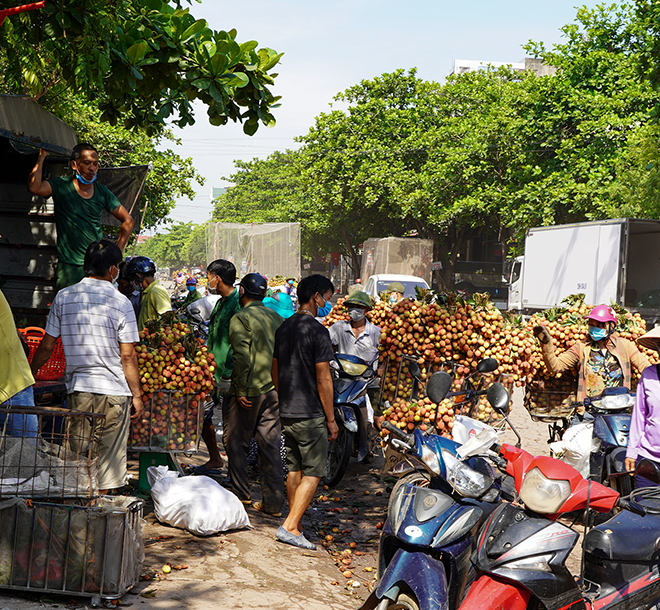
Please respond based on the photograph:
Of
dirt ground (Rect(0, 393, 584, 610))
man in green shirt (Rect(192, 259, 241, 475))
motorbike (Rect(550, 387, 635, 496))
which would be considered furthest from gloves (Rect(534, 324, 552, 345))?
man in green shirt (Rect(192, 259, 241, 475))

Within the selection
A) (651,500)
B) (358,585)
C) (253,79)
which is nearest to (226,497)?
(358,585)

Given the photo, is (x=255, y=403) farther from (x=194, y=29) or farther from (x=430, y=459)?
(x=194, y=29)

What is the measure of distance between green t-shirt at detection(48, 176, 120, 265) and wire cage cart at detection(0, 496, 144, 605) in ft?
8.10

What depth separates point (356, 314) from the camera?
7391 mm

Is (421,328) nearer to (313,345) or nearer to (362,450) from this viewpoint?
(313,345)

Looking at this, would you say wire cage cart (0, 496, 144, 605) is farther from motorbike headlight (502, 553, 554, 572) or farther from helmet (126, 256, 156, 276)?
helmet (126, 256, 156, 276)

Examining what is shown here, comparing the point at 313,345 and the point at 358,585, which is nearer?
the point at 358,585

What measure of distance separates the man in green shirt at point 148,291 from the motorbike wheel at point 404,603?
426 cm

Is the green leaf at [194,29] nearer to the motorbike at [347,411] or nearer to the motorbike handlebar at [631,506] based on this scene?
the motorbike at [347,411]

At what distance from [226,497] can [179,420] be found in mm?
785

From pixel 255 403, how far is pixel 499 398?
2.66 metres

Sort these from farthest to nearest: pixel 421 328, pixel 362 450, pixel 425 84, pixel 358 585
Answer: pixel 425 84 < pixel 362 450 < pixel 421 328 < pixel 358 585

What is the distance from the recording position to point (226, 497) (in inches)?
201

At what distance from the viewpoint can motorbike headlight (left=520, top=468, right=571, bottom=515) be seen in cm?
308
